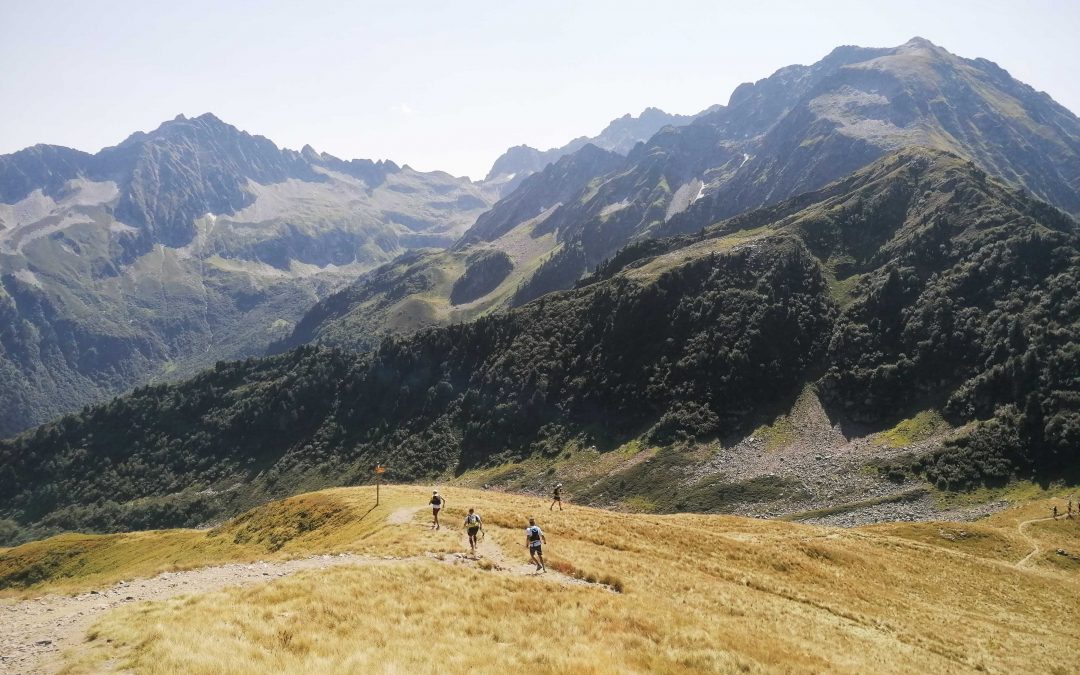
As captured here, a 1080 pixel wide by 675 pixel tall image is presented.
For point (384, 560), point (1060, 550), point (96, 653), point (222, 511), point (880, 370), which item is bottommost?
point (222, 511)

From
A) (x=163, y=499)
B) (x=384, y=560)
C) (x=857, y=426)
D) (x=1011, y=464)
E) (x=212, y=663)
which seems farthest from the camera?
(x=163, y=499)

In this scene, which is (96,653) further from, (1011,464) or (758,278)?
(758,278)

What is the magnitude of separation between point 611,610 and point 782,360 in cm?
13612

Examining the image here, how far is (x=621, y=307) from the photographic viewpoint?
181m

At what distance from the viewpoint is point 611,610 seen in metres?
26.1

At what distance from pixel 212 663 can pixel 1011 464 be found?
128381 mm

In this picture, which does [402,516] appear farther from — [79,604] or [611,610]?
[611,610]

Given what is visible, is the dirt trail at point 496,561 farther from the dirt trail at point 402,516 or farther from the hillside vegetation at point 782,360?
the hillside vegetation at point 782,360

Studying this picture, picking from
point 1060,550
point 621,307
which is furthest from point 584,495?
point 1060,550

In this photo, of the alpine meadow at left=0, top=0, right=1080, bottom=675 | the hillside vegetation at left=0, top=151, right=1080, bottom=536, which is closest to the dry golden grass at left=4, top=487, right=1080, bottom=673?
the alpine meadow at left=0, top=0, right=1080, bottom=675

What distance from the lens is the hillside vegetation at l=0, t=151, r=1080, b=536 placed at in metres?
120

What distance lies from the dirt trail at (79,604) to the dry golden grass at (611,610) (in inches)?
54.2

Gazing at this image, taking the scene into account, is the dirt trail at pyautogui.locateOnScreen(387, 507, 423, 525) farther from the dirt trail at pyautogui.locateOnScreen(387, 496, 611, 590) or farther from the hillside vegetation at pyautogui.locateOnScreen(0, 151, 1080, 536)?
the hillside vegetation at pyautogui.locateOnScreen(0, 151, 1080, 536)

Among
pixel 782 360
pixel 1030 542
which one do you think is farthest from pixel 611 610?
pixel 782 360
